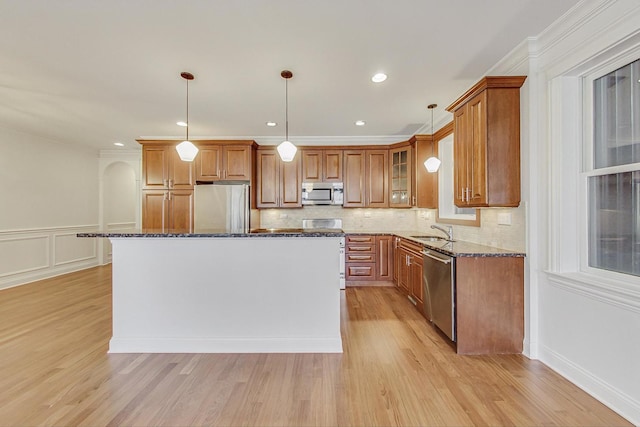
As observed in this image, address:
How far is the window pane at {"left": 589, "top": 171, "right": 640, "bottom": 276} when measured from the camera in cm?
173

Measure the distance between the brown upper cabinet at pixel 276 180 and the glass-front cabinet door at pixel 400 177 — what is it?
1.60 meters

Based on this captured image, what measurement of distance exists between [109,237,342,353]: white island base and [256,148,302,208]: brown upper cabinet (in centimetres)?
245

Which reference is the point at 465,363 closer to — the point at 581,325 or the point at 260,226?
the point at 581,325

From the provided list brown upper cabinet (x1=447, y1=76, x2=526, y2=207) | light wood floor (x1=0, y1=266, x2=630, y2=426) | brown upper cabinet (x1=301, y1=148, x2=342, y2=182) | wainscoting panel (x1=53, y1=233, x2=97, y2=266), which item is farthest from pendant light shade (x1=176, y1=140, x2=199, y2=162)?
wainscoting panel (x1=53, y1=233, x2=97, y2=266)

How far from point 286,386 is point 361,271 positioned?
9.06ft

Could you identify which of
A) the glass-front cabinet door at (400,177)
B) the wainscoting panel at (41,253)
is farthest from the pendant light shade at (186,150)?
the wainscoting panel at (41,253)

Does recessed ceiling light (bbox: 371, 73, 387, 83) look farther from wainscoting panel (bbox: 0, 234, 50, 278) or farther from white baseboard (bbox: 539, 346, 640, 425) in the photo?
wainscoting panel (bbox: 0, 234, 50, 278)

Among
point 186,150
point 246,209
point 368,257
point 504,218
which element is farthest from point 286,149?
point 368,257

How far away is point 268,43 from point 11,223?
17.5 feet

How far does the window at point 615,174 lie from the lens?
5.68ft

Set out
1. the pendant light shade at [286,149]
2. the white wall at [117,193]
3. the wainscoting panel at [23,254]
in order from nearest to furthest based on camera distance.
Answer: the pendant light shade at [286,149] < the wainscoting panel at [23,254] < the white wall at [117,193]

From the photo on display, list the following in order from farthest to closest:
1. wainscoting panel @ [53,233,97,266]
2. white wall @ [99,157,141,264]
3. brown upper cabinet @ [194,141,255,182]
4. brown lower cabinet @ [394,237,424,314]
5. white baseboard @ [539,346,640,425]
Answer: white wall @ [99,157,141,264] → wainscoting panel @ [53,233,97,266] → brown upper cabinet @ [194,141,255,182] → brown lower cabinet @ [394,237,424,314] → white baseboard @ [539,346,640,425]

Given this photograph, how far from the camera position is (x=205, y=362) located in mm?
2264

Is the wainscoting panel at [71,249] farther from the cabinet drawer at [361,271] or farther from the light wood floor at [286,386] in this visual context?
the cabinet drawer at [361,271]
